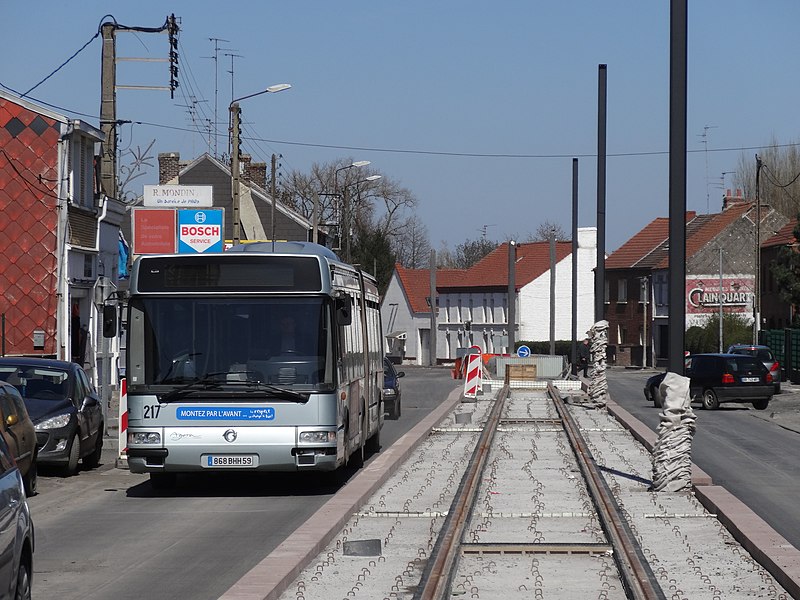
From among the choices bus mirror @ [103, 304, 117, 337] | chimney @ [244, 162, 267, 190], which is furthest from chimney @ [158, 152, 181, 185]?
bus mirror @ [103, 304, 117, 337]

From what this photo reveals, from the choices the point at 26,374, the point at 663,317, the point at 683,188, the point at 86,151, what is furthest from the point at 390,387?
the point at 663,317

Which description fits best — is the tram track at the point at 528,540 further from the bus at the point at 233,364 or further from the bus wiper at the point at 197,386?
the bus wiper at the point at 197,386

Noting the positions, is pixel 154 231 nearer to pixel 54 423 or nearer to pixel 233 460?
pixel 54 423

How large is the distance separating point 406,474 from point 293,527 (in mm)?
5018

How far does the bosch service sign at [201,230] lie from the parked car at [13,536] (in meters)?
30.8

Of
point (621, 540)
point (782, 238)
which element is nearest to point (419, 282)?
point (782, 238)

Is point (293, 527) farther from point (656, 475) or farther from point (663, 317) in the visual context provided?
point (663, 317)

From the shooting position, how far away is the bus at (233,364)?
15.7 meters

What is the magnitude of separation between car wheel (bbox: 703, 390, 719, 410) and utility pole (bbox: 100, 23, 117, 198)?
757 inches

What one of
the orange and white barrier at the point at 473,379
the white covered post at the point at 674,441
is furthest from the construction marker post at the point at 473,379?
the white covered post at the point at 674,441

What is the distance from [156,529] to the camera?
13344 mm

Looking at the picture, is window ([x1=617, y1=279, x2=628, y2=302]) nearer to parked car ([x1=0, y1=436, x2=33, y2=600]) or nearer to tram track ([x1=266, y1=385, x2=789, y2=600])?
tram track ([x1=266, y1=385, x2=789, y2=600])

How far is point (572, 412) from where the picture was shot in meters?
34.5

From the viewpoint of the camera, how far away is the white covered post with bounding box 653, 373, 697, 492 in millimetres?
15719
